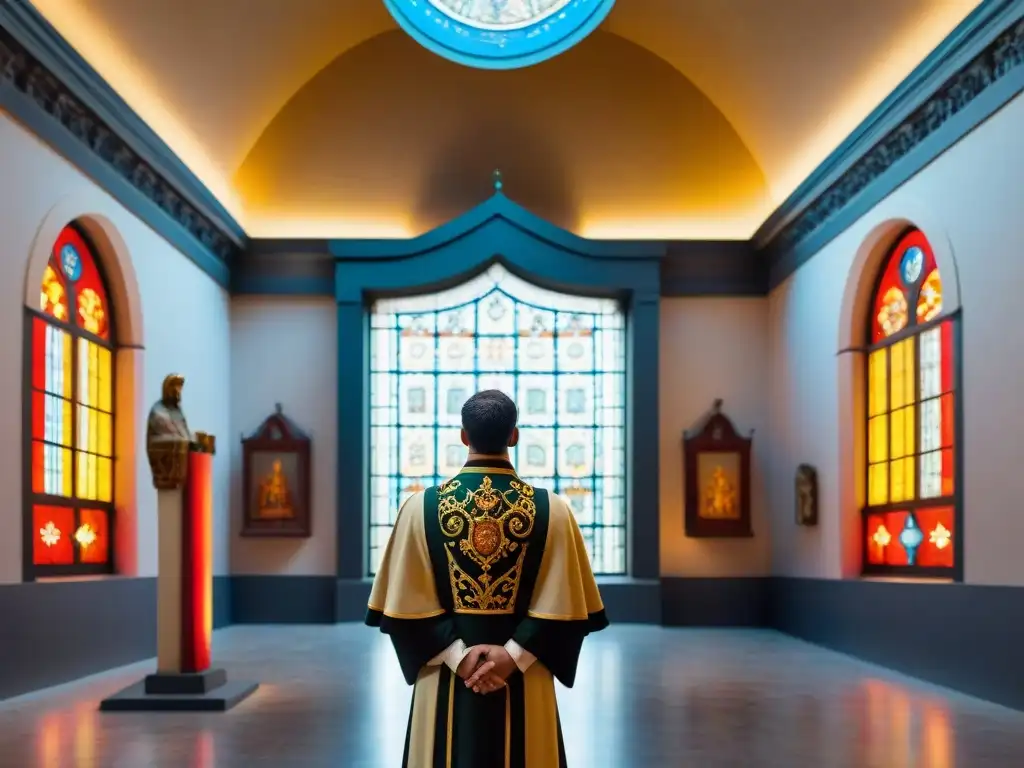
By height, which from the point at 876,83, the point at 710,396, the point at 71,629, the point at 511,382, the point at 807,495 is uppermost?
the point at 876,83

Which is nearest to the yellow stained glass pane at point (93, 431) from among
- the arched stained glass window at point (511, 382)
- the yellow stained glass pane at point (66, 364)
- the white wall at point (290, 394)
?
the yellow stained glass pane at point (66, 364)

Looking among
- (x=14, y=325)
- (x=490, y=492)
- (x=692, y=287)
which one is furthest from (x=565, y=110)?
(x=490, y=492)

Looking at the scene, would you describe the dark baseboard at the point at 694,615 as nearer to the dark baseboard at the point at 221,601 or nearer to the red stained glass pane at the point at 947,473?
the dark baseboard at the point at 221,601

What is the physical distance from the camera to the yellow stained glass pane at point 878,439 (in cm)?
1152

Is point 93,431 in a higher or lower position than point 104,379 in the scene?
lower

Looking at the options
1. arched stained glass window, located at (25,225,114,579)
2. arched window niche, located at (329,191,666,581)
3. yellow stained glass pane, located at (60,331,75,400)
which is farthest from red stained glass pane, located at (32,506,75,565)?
arched window niche, located at (329,191,666,581)

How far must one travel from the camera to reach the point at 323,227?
1525cm

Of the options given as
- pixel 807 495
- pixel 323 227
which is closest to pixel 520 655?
pixel 807 495

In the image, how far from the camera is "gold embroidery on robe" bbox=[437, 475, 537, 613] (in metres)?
3.65

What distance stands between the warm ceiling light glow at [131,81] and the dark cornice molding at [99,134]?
0.32m

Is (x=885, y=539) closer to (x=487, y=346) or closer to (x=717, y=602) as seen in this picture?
(x=717, y=602)

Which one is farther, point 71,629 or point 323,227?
point 323,227

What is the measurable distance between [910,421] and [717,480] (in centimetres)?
410

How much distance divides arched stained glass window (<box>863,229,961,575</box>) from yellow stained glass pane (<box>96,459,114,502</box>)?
7.51 metres
